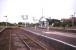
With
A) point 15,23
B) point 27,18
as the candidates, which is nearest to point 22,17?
point 27,18

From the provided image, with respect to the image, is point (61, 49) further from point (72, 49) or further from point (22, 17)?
point (22, 17)

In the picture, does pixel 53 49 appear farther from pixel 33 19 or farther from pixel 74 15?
pixel 33 19

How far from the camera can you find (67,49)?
1497 centimetres

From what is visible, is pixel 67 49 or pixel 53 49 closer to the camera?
pixel 67 49

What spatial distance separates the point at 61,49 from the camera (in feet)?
51.6

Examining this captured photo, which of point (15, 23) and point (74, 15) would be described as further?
point (15, 23)

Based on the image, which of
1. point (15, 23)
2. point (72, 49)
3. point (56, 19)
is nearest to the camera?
point (72, 49)

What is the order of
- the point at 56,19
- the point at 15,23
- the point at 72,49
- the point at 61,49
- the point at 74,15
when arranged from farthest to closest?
the point at 15,23
the point at 56,19
the point at 74,15
the point at 61,49
the point at 72,49

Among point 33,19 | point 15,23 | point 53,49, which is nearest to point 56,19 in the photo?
point 33,19

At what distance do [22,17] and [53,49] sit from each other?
137 m

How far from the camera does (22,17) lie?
Answer: 15250 cm

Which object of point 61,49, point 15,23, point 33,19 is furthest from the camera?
point 15,23

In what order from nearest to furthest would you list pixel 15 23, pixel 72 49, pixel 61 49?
1. pixel 72 49
2. pixel 61 49
3. pixel 15 23

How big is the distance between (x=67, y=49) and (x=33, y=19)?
451ft
